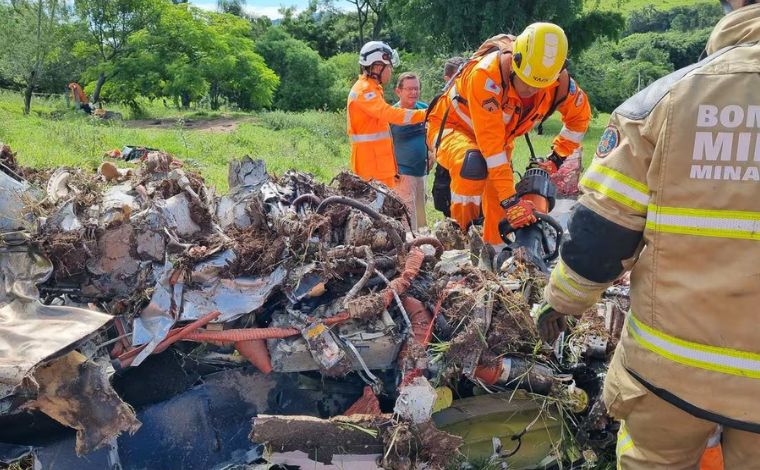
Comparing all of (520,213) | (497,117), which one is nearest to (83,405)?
(520,213)

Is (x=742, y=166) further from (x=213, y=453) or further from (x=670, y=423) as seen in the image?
(x=213, y=453)

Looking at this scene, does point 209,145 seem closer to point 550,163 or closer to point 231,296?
point 550,163

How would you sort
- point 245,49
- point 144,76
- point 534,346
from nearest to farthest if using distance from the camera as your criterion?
1. point 534,346
2. point 144,76
3. point 245,49

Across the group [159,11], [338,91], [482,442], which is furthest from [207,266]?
[338,91]

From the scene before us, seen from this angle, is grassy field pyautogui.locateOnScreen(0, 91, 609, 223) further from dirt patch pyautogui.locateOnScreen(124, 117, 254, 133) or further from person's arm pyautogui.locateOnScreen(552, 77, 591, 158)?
person's arm pyautogui.locateOnScreen(552, 77, 591, 158)

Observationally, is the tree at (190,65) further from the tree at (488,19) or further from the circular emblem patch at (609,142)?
the circular emblem patch at (609,142)

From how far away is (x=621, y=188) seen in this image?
1.66 m

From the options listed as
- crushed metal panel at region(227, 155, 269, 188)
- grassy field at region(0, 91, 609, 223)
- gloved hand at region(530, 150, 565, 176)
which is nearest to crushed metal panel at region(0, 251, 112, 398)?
crushed metal panel at region(227, 155, 269, 188)

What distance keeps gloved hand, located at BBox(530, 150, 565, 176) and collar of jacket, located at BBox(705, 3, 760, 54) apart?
9.27ft

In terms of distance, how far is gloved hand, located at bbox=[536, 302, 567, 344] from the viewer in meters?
2.14

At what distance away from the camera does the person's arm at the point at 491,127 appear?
13.4 feet

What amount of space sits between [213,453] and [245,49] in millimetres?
25148

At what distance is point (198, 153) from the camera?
11.0m

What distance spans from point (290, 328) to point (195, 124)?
1720 cm
